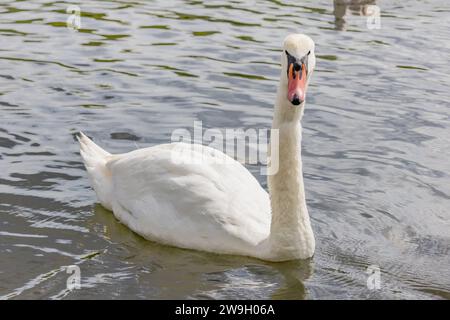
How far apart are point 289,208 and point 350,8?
41.5ft

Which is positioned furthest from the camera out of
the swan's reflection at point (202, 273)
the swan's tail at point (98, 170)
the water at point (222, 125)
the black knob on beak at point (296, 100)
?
the swan's tail at point (98, 170)

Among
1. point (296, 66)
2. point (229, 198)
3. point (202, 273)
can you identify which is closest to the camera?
point (296, 66)

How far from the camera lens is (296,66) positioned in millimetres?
6930

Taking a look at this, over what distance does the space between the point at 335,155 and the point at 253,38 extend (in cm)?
584

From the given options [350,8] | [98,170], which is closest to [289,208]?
[98,170]

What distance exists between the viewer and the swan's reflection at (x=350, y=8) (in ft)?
59.2

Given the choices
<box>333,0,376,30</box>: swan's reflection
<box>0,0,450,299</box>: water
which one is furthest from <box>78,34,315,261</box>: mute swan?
<box>333,0,376,30</box>: swan's reflection

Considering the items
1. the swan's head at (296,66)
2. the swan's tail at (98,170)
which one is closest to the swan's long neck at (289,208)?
the swan's head at (296,66)

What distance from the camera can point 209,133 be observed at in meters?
11.0

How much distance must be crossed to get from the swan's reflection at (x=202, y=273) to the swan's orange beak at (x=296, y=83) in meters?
1.50

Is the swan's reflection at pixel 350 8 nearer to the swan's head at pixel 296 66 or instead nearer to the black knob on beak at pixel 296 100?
the swan's head at pixel 296 66

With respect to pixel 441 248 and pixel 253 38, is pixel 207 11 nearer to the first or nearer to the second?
pixel 253 38

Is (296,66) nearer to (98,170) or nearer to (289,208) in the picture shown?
(289,208)
